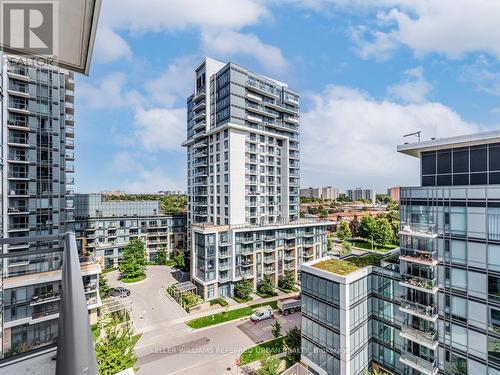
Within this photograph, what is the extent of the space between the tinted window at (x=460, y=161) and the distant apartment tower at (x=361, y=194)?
11601 centimetres

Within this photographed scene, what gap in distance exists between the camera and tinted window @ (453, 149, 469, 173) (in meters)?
13.3

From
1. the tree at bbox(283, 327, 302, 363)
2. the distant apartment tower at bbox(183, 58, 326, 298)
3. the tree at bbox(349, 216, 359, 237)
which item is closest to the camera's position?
the tree at bbox(283, 327, 302, 363)

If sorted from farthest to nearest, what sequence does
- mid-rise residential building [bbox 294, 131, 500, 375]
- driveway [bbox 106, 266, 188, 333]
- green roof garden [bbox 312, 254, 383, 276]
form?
driveway [bbox 106, 266, 188, 333] → green roof garden [bbox 312, 254, 383, 276] → mid-rise residential building [bbox 294, 131, 500, 375]

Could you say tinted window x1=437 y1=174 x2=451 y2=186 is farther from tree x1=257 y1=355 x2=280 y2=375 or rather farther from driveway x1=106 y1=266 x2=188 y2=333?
driveway x1=106 y1=266 x2=188 y2=333

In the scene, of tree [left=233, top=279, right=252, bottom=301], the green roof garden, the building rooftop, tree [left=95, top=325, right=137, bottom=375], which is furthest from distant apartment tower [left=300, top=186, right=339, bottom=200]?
tree [left=95, top=325, right=137, bottom=375]

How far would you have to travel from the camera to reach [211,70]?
3334cm

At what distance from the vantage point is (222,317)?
23.3 metres

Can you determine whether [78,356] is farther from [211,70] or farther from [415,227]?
[211,70]

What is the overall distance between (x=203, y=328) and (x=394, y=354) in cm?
1407

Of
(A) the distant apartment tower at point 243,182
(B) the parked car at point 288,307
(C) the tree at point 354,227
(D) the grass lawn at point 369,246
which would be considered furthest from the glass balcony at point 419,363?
(C) the tree at point 354,227

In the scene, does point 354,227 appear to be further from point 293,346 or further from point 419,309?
point 419,309

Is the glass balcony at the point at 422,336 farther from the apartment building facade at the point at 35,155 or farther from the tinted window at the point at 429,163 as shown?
the apartment building facade at the point at 35,155

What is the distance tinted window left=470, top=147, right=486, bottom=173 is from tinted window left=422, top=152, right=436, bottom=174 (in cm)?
169

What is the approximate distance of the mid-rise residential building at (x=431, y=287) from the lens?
39.7ft
